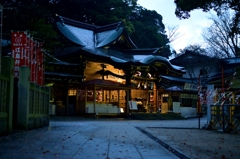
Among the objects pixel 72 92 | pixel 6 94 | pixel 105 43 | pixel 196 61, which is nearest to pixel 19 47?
pixel 6 94

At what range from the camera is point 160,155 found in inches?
237

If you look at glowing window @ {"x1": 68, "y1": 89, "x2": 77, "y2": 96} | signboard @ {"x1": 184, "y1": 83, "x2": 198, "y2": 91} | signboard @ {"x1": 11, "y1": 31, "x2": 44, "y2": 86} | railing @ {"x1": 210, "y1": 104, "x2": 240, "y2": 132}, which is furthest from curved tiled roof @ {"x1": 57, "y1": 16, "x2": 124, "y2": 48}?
railing @ {"x1": 210, "y1": 104, "x2": 240, "y2": 132}

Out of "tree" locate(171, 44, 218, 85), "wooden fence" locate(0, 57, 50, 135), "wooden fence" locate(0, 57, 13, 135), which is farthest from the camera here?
"tree" locate(171, 44, 218, 85)

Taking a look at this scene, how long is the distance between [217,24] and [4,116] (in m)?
32.3

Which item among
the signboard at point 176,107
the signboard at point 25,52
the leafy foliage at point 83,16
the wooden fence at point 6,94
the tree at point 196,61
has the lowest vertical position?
the signboard at point 176,107

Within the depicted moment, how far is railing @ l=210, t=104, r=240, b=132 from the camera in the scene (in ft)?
40.3

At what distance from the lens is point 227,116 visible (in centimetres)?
1280

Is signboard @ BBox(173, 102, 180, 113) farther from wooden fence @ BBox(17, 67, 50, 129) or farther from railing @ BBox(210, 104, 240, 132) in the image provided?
wooden fence @ BBox(17, 67, 50, 129)

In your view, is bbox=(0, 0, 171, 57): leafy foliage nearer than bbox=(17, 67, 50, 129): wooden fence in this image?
No

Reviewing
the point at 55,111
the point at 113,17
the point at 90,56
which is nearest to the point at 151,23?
the point at 113,17

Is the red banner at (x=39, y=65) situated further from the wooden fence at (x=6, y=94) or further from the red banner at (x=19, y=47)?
the wooden fence at (x=6, y=94)

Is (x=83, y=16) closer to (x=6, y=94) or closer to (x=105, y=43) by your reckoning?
(x=105, y=43)

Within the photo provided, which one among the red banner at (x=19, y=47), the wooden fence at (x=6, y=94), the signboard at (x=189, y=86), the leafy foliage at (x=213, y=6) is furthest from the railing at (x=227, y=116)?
the signboard at (x=189, y=86)

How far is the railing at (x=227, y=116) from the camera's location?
12297 mm
